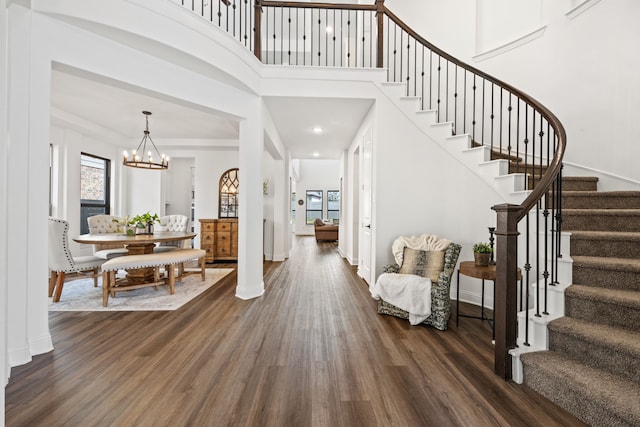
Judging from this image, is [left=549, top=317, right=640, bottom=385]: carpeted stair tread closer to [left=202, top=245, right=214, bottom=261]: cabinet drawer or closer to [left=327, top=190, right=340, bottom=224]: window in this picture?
[left=202, top=245, right=214, bottom=261]: cabinet drawer

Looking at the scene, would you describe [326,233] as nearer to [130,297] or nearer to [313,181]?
[313,181]

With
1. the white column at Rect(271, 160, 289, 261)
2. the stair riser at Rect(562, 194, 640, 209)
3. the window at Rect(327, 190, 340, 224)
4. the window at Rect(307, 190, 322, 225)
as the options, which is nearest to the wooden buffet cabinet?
the white column at Rect(271, 160, 289, 261)

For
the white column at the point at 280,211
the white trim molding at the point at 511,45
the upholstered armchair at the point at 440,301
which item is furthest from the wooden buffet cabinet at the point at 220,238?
the white trim molding at the point at 511,45

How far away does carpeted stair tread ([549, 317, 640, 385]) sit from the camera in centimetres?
149

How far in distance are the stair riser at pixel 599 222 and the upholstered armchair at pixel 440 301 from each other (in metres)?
0.99

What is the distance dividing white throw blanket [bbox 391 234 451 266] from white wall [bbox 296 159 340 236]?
35.5 ft

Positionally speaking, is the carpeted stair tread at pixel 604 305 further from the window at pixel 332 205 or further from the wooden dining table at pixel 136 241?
the window at pixel 332 205

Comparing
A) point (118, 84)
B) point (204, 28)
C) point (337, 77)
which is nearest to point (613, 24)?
point (337, 77)

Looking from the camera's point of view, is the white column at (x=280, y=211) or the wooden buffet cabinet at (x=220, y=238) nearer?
the wooden buffet cabinet at (x=220, y=238)

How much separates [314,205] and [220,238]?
8607 mm

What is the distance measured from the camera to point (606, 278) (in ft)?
6.39

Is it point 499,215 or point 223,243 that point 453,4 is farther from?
point 223,243

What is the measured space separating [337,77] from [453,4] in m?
2.69

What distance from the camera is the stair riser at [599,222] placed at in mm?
2367
